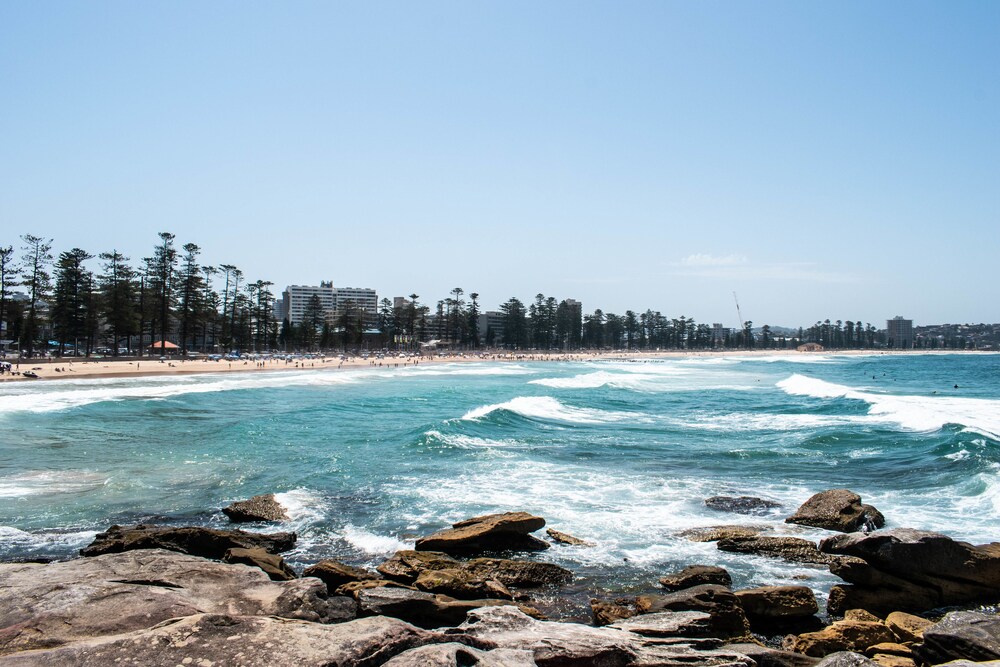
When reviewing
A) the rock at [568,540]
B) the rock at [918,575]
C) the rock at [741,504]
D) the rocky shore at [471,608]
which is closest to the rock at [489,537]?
the rocky shore at [471,608]

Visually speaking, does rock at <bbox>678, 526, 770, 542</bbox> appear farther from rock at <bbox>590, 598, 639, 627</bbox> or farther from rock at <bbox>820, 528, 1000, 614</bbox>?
rock at <bbox>590, 598, 639, 627</bbox>

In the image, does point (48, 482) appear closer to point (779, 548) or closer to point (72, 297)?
point (779, 548)

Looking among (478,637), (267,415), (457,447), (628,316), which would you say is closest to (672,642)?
(478,637)

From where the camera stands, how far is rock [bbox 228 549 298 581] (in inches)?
327

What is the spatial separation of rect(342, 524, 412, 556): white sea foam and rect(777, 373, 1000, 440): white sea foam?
735 inches

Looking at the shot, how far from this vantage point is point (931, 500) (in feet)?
44.0

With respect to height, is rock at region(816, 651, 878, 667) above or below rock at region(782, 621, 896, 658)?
above

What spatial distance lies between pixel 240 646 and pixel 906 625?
7.05 meters

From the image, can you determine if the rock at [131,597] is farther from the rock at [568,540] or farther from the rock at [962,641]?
the rock at [962,641]

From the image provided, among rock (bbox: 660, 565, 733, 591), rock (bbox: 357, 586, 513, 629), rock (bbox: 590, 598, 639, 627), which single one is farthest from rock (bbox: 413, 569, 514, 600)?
rock (bbox: 660, 565, 733, 591)

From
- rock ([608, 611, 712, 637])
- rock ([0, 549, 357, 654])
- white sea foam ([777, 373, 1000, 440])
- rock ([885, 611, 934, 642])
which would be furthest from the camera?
white sea foam ([777, 373, 1000, 440])

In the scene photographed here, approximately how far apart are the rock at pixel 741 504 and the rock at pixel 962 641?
5841 millimetres

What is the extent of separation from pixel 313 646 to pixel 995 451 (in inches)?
769

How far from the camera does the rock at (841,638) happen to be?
6664mm
